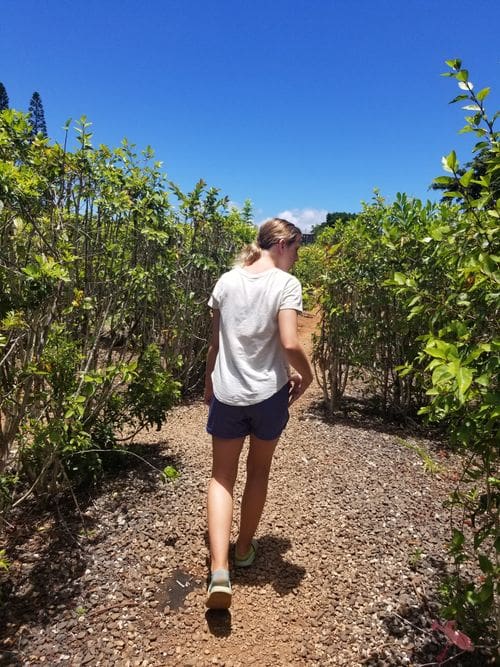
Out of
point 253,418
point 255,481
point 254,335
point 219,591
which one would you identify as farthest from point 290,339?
point 219,591

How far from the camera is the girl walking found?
83.0 inches

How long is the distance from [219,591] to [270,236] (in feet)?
5.59

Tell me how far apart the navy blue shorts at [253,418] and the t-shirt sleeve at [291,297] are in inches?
16.2

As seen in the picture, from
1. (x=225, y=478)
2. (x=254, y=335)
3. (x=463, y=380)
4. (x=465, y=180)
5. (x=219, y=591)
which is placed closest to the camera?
(x=463, y=380)

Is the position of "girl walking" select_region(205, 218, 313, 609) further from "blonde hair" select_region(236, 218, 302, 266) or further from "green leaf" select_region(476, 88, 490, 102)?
"green leaf" select_region(476, 88, 490, 102)

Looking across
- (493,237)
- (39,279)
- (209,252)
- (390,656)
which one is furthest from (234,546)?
(209,252)

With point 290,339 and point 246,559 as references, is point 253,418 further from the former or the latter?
point 246,559

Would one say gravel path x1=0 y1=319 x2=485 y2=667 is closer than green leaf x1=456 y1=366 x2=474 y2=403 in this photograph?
No

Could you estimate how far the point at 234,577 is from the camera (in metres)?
2.44

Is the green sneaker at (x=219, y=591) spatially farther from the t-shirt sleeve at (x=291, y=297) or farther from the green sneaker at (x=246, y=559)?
the t-shirt sleeve at (x=291, y=297)

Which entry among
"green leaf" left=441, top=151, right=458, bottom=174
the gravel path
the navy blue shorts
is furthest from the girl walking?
"green leaf" left=441, top=151, right=458, bottom=174

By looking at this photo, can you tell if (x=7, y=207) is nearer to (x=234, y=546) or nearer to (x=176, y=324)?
(x=234, y=546)

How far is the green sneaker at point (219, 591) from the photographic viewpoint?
204cm

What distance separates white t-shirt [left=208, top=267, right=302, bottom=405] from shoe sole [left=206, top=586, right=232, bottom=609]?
2.76ft
